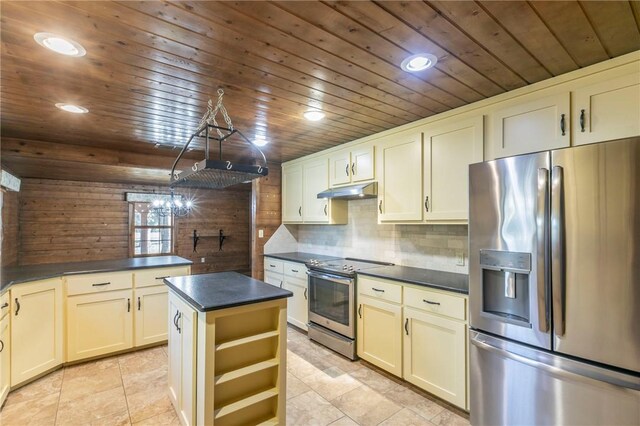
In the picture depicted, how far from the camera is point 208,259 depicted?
670cm

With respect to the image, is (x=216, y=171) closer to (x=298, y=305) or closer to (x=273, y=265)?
(x=298, y=305)

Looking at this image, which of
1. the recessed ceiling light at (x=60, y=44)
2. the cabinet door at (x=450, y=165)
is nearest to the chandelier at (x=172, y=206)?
the recessed ceiling light at (x=60, y=44)

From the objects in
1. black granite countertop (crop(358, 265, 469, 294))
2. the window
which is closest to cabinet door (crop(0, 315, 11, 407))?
black granite countertop (crop(358, 265, 469, 294))

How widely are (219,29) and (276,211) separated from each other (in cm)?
331

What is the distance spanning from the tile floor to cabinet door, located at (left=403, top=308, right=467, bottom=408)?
0.14 metres

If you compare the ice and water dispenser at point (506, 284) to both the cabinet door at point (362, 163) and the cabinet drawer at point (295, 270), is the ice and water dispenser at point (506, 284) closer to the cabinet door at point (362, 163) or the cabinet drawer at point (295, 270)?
the cabinet door at point (362, 163)

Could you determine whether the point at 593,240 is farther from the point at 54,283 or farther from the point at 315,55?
the point at 54,283

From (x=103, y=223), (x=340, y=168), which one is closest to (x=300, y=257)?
(x=340, y=168)

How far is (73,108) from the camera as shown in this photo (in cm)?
238

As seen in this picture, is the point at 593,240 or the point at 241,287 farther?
the point at 241,287

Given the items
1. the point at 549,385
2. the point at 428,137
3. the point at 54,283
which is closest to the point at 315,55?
the point at 428,137

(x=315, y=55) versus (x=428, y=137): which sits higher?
(x=315, y=55)

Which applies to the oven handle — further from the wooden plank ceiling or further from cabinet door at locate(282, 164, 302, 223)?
the wooden plank ceiling

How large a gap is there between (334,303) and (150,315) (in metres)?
1.99
